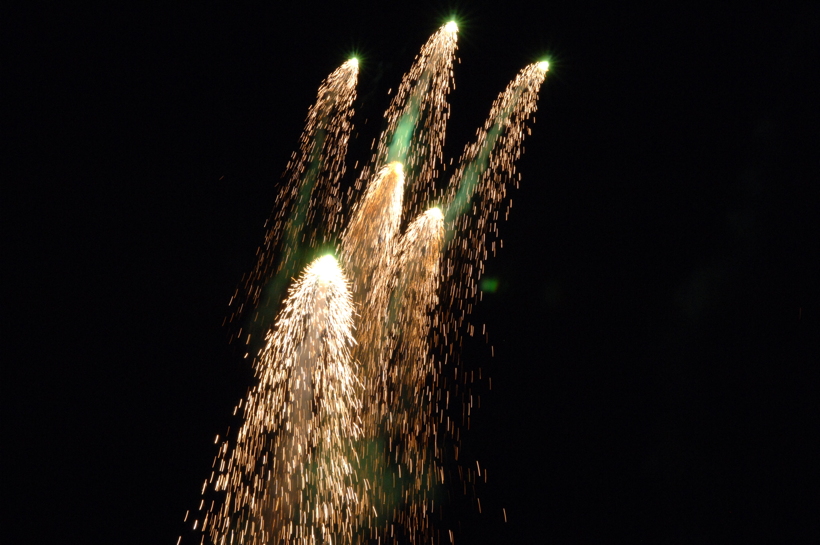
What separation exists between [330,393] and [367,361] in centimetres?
58

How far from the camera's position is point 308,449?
18.5 ft

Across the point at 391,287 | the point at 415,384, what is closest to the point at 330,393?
the point at 415,384

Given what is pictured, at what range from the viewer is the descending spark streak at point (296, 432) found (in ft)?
17.6

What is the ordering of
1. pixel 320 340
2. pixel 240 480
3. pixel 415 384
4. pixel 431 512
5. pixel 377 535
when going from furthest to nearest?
pixel 431 512, pixel 377 535, pixel 415 384, pixel 320 340, pixel 240 480

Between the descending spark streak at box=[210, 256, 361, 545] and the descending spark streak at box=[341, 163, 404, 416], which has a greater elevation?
the descending spark streak at box=[341, 163, 404, 416]

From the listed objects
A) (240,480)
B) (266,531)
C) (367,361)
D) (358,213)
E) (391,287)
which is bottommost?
(266,531)

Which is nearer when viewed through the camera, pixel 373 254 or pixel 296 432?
pixel 296 432

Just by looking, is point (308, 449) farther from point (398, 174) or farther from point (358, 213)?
point (398, 174)

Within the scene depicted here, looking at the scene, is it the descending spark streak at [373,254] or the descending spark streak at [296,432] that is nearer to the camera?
the descending spark streak at [296,432]

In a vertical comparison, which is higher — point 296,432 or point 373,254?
point 373,254

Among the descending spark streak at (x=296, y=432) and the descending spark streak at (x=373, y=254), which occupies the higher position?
the descending spark streak at (x=373, y=254)

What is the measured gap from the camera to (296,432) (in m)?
5.53

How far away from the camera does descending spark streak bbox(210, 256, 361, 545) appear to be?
5.36 metres

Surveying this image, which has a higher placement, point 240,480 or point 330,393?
point 330,393
